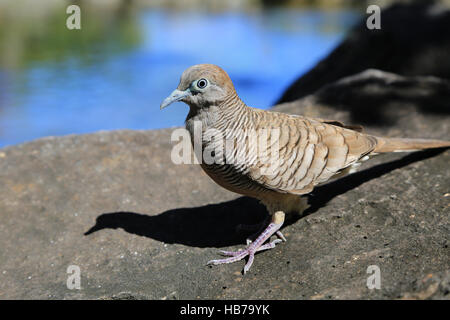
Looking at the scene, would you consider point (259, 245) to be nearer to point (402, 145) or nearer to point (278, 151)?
point (278, 151)

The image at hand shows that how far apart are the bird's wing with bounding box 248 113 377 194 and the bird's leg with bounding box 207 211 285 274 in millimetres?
324

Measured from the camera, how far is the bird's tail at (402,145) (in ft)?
13.4

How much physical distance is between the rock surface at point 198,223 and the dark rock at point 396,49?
2438 mm

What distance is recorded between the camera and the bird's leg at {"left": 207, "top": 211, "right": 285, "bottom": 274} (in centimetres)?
365

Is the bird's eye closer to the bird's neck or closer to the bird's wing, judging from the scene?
the bird's neck

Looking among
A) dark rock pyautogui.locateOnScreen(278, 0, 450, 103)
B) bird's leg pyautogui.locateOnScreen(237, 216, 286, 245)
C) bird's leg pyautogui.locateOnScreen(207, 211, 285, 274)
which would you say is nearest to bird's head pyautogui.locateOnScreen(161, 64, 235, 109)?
bird's leg pyautogui.locateOnScreen(207, 211, 285, 274)

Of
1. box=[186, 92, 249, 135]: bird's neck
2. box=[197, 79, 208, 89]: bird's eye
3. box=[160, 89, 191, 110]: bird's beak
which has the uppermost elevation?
box=[197, 79, 208, 89]: bird's eye

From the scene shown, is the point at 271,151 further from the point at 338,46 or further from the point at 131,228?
the point at 338,46

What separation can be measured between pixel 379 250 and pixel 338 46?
6.63 meters

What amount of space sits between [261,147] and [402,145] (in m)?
1.49

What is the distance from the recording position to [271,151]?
140 inches

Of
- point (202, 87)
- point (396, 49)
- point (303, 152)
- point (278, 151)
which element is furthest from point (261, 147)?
point (396, 49)

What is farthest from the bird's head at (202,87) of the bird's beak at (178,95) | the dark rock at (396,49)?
the dark rock at (396,49)

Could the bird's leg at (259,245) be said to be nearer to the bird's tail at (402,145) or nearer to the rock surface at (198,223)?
the rock surface at (198,223)
